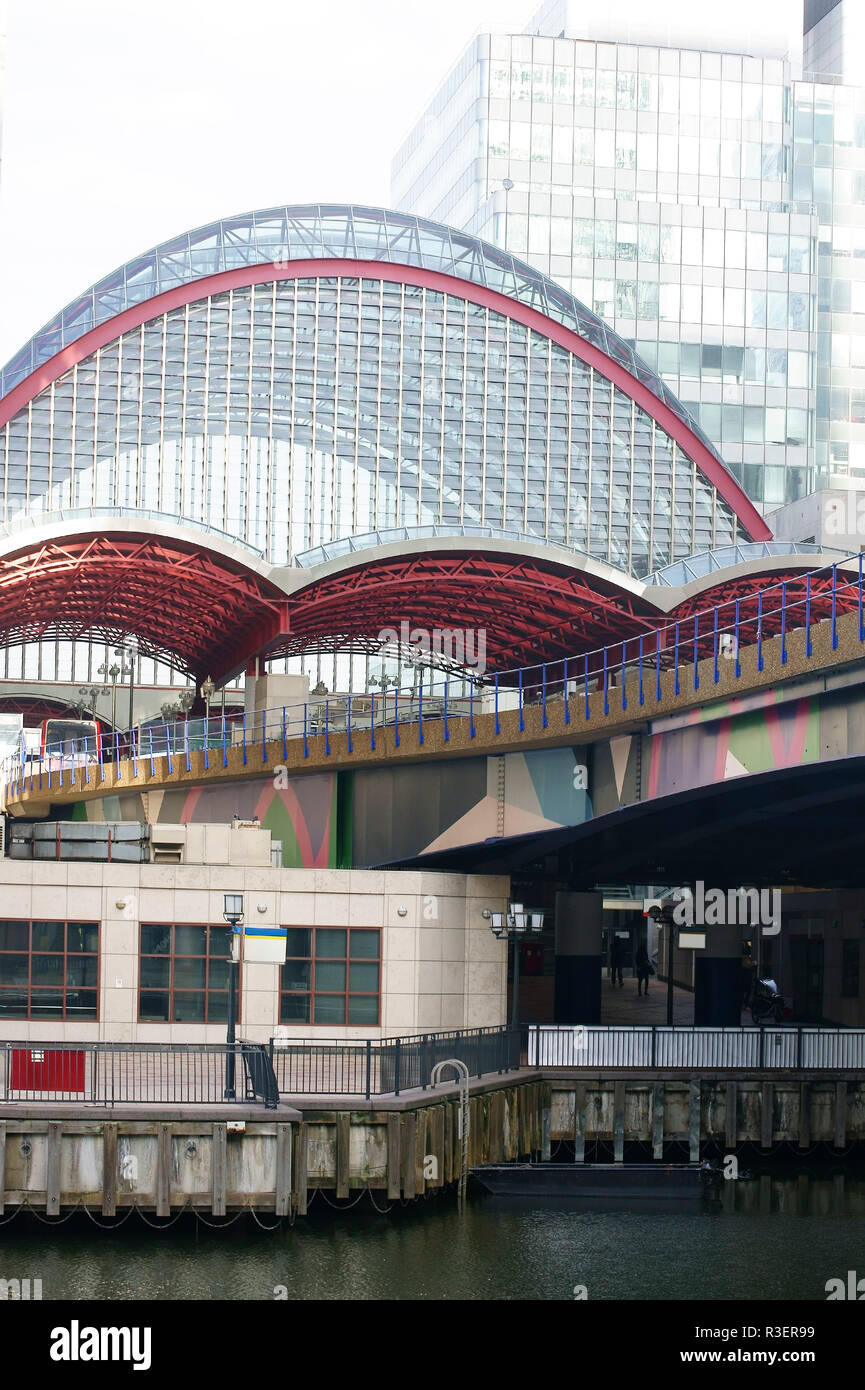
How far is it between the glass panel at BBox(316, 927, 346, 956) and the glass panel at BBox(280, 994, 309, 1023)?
1.09m

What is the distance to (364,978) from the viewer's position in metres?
41.0

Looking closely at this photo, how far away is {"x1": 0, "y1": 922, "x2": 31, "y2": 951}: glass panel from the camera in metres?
39.3

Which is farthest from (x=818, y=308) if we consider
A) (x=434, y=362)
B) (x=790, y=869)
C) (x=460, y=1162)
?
(x=460, y=1162)

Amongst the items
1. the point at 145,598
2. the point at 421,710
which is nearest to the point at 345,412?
the point at 145,598

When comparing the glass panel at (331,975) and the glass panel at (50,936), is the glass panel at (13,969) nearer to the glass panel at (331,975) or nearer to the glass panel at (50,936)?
the glass panel at (50,936)

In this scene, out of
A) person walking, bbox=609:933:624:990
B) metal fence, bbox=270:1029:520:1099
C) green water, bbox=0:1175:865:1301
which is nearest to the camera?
green water, bbox=0:1175:865:1301

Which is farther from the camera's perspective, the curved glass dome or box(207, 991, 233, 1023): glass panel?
the curved glass dome

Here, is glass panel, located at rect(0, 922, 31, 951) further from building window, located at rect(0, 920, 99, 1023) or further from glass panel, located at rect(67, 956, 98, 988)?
glass panel, located at rect(67, 956, 98, 988)

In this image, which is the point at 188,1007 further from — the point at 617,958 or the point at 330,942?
the point at 617,958

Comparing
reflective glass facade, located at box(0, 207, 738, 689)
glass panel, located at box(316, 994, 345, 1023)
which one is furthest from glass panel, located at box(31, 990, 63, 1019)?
reflective glass facade, located at box(0, 207, 738, 689)

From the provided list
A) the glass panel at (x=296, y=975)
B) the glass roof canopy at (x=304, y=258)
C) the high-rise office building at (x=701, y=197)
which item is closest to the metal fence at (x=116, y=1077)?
the glass panel at (x=296, y=975)

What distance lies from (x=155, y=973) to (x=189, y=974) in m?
0.75

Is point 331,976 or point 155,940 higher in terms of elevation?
point 155,940
